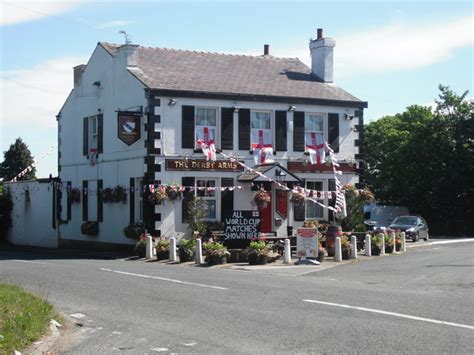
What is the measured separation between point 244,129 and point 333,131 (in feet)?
13.8

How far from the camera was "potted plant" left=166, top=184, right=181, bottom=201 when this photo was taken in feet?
89.2

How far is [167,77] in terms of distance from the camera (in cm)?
2895

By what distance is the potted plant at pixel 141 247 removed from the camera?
26256 millimetres

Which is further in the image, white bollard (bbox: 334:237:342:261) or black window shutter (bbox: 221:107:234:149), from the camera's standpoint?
black window shutter (bbox: 221:107:234:149)

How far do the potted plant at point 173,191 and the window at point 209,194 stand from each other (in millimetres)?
1065

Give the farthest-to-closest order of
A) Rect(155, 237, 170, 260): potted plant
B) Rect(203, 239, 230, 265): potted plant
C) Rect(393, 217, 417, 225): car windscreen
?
Rect(393, 217, 417, 225): car windscreen → Rect(155, 237, 170, 260): potted plant → Rect(203, 239, 230, 265): potted plant

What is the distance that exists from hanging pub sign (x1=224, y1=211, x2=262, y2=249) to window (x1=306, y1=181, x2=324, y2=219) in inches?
235

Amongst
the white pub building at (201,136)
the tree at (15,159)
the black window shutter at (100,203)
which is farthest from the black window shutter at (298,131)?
the tree at (15,159)

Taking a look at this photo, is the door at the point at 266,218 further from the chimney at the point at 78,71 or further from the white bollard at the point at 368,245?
the chimney at the point at 78,71

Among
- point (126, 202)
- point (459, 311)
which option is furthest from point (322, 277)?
point (126, 202)

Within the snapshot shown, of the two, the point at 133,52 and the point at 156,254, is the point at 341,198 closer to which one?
the point at 156,254

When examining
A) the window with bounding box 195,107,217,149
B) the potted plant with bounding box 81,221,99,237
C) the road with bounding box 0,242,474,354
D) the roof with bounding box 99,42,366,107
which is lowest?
the road with bounding box 0,242,474,354

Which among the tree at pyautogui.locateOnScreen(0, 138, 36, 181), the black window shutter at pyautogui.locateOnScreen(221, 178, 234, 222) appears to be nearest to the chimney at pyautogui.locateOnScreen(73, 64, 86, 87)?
the black window shutter at pyautogui.locateOnScreen(221, 178, 234, 222)

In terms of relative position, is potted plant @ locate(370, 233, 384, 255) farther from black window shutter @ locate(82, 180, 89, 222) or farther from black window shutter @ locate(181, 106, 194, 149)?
→ black window shutter @ locate(82, 180, 89, 222)
